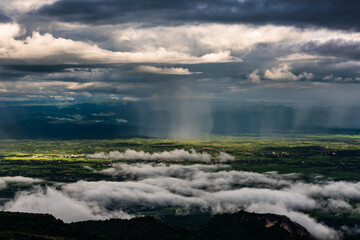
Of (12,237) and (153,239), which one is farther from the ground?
(12,237)

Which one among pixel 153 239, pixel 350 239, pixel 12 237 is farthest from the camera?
pixel 153 239

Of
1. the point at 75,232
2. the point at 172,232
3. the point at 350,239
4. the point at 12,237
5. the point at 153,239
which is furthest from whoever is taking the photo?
the point at 172,232

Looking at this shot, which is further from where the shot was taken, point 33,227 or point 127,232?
point 127,232

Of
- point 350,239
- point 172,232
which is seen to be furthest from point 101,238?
point 350,239

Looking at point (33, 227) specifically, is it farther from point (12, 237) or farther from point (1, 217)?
point (12, 237)

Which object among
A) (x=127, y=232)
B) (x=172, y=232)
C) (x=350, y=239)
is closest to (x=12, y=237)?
(x=127, y=232)

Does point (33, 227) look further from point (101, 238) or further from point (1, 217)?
point (101, 238)

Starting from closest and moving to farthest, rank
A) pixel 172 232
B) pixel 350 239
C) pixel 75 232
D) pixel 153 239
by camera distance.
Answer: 1. pixel 350 239
2. pixel 75 232
3. pixel 153 239
4. pixel 172 232

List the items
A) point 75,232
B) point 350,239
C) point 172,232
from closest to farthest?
1. point 350,239
2. point 75,232
3. point 172,232

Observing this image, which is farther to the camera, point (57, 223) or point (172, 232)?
point (172, 232)
